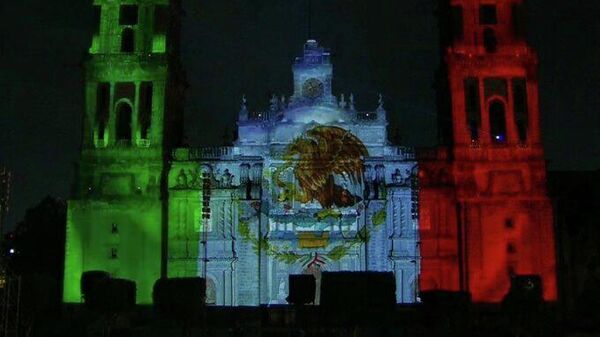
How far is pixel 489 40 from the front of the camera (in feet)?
224

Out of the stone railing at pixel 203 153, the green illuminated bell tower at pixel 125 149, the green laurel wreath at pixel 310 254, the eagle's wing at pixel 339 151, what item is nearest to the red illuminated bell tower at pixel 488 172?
the green laurel wreath at pixel 310 254

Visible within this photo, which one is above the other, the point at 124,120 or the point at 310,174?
the point at 124,120

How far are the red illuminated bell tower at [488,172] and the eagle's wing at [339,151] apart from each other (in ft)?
17.3

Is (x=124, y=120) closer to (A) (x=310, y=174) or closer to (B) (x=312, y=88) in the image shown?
(B) (x=312, y=88)

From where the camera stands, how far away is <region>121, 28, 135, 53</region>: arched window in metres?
69.0

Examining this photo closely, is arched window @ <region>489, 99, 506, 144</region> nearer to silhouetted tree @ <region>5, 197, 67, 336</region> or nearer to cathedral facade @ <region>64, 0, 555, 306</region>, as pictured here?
cathedral facade @ <region>64, 0, 555, 306</region>

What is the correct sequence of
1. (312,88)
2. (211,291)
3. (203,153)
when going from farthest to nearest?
(312,88), (203,153), (211,291)

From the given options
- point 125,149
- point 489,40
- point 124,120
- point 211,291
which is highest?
point 489,40

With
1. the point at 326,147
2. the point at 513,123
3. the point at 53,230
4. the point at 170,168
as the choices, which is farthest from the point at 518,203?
the point at 53,230

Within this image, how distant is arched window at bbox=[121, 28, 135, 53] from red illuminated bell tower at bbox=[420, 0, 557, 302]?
83.7 feet

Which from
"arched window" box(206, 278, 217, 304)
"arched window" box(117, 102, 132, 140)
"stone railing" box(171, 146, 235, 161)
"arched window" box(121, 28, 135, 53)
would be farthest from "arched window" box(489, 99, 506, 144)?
"arched window" box(121, 28, 135, 53)

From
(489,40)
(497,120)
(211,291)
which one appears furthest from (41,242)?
(489,40)

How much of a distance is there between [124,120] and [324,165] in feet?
55.7

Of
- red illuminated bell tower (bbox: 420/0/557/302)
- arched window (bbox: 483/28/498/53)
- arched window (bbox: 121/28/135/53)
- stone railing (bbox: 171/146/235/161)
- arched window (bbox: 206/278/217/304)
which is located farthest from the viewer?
arched window (bbox: 121/28/135/53)
